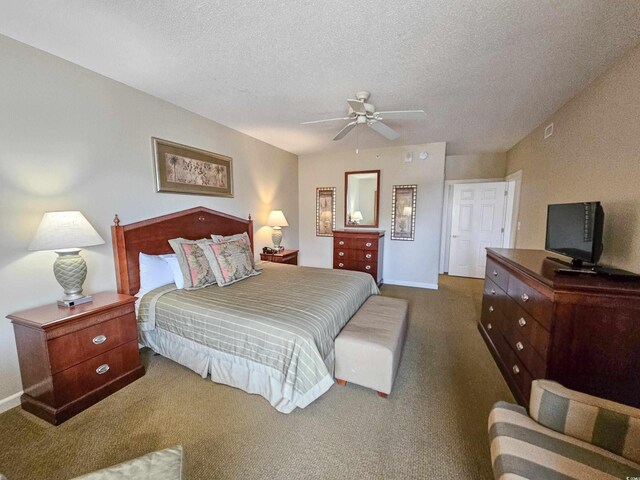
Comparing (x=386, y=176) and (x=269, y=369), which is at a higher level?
(x=386, y=176)

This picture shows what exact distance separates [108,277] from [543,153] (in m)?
5.04

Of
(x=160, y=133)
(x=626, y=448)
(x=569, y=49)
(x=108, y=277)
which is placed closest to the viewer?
(x=626, y=448)

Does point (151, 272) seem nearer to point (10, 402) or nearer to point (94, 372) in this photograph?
point (94, 372)

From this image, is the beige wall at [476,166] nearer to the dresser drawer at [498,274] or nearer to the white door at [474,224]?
the white door at [474,224]

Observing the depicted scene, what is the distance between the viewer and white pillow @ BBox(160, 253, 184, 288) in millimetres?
2623

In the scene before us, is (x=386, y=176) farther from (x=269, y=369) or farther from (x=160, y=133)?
(x=269, y=369)

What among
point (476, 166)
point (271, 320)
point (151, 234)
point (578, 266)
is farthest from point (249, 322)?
point (476, 166)

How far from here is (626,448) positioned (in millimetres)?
1076

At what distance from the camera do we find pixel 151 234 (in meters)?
2.75

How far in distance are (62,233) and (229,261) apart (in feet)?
4.38

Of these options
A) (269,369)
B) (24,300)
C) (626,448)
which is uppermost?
(24,300)

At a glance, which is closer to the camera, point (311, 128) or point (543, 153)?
point (543, 153)

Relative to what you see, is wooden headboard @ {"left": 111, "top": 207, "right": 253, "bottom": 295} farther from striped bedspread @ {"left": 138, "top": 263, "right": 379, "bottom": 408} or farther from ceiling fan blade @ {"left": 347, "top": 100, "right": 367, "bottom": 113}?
ceiling fan blade @ {"left": 347, "top": 100, "right": 367, "bottom": 113}

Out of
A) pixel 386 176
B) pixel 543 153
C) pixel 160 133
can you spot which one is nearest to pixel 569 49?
pixel 543 153
